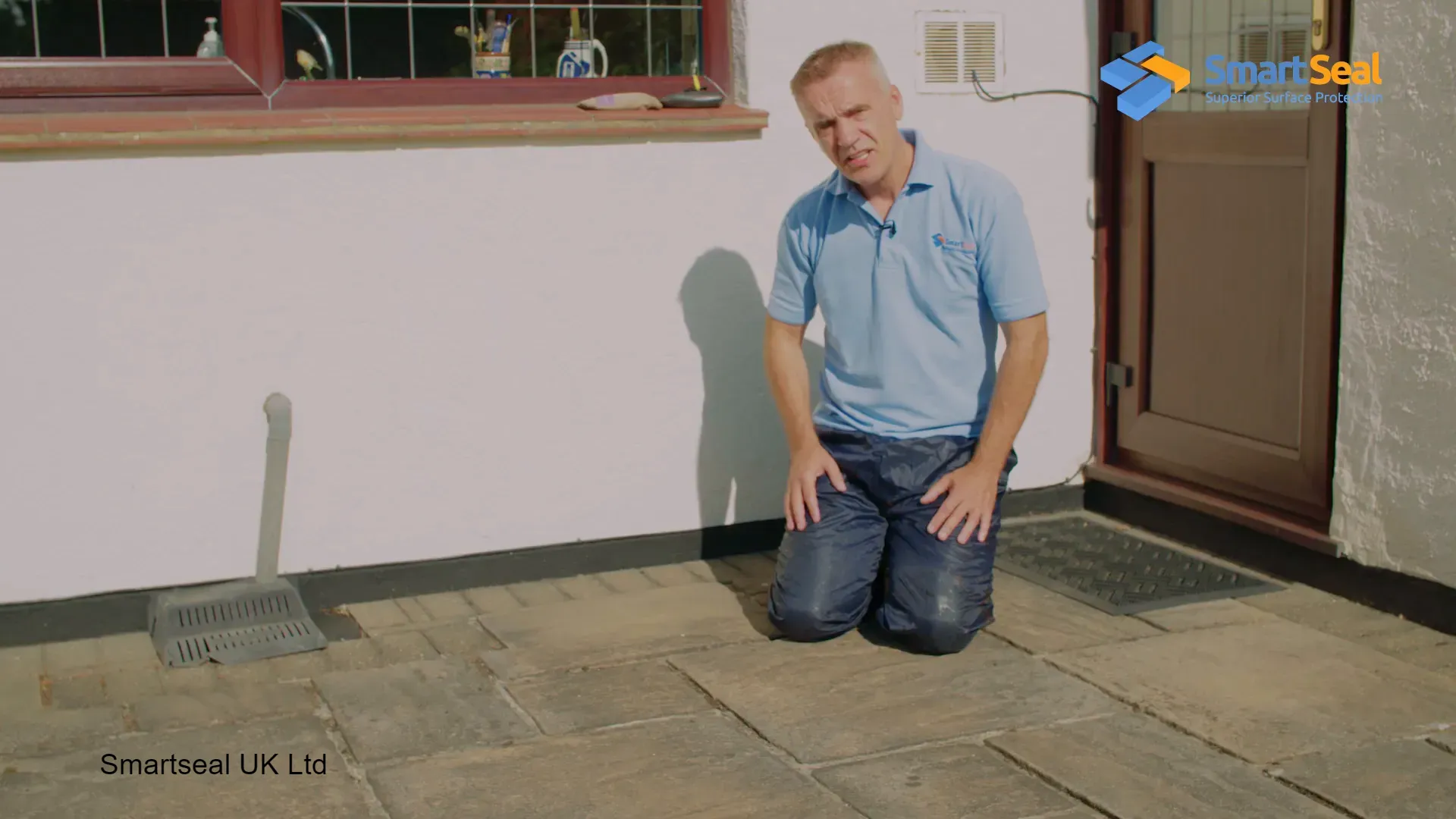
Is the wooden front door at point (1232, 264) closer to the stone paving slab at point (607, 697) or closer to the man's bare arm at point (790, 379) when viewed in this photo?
the man's bare arm at point (790, 379)

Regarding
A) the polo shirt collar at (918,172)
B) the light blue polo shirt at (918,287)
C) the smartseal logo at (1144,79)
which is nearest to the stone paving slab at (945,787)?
the light blue polo shirt at (918,287)

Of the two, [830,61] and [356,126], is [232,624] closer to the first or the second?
[356,126]

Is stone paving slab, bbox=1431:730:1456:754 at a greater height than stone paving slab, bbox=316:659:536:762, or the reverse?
stone paving slab, bbox=1431:730:1456:754

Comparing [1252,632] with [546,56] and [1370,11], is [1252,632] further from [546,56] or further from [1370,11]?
[546,56]

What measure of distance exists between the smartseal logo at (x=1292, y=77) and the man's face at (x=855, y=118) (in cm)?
118

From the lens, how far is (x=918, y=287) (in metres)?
4.11

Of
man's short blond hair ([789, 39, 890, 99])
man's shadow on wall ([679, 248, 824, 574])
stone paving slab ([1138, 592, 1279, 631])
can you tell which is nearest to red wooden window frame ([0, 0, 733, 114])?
man's shadow on wall ([679, 248, 824, 574])

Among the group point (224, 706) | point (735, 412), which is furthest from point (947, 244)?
point (224, 706)

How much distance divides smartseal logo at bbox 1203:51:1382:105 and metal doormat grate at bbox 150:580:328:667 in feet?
9.71

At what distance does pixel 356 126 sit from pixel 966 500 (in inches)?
73.5

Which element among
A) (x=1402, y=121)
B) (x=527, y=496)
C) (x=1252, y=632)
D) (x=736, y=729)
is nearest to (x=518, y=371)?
(x=527, y=496)

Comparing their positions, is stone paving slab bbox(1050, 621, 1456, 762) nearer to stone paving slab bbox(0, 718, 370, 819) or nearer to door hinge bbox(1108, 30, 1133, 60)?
stone paving slab bbox(0, 718, 370, 819)

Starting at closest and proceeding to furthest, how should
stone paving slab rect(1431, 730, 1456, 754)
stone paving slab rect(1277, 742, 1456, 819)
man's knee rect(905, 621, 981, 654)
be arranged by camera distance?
1. stone paving slab rect(1277, 742, 1456, 819)
2. stone paving slab rect(1431, 730, 1456, 754)
3. man's knee rect(905, 621, 981, 654)

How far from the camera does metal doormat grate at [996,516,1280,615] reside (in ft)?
14.5
